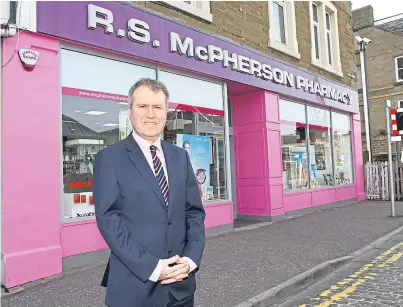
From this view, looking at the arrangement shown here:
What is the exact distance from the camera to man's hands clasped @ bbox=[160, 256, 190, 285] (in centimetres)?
187

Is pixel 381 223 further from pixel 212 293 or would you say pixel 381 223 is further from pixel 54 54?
pixel 54 54

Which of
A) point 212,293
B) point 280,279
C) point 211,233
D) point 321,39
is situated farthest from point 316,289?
point 321,39

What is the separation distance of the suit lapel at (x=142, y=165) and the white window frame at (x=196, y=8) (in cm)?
589

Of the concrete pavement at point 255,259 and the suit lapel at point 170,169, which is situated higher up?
the suit lapel at point 170,169

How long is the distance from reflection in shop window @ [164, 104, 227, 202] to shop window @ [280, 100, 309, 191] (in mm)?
2532

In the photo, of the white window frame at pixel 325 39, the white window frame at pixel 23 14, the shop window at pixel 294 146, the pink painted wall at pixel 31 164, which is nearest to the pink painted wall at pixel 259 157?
the shop window at pixel 294 146

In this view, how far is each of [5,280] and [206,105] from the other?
514cm

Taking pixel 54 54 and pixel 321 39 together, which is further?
pixel 321 39

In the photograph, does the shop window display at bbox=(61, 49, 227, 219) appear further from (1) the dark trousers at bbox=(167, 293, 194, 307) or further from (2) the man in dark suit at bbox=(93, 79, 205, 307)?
(1) the dark trousers at bbox=(167, 293, 194, 307)

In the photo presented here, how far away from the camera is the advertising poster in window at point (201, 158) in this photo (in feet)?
25.6

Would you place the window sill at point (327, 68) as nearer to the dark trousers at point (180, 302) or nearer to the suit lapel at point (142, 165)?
the suit lapel at point (142, 165)

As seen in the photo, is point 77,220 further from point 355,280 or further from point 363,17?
point 363,17

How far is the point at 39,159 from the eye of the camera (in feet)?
16.8

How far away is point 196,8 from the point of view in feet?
25.8
